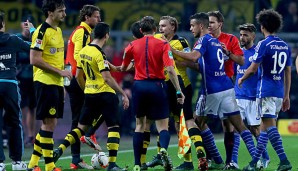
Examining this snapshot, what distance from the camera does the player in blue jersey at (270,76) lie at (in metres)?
13.0

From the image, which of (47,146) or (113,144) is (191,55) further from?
(47,146)

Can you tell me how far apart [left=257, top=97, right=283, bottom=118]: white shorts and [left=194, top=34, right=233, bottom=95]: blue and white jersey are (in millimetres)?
635

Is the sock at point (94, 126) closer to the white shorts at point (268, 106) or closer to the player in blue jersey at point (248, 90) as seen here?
the player in blue jersey at point (248, 90)

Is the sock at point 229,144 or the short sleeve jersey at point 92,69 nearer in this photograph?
the short sleeve jersey at point 92,69

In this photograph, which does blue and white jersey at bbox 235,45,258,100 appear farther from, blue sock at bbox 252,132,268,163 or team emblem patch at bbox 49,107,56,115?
team emblem patch at bbox 49,107,56,115

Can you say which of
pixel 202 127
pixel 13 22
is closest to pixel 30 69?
pixel 13 22

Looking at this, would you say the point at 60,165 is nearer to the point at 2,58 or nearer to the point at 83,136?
the point at 83,136

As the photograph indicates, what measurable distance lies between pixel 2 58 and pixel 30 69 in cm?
558

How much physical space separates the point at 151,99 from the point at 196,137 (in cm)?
101

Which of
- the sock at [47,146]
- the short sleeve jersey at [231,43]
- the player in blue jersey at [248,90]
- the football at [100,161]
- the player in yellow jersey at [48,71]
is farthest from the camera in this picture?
the player in blue jersey at [248,90]

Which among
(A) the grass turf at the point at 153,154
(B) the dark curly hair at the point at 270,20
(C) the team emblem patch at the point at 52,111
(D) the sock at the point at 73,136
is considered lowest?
(A) the grass turf at the point at 153,154

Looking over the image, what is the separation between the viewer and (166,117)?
13.0 metres

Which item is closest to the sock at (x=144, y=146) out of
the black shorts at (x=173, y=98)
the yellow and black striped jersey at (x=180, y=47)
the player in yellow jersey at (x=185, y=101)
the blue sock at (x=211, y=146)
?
the player in yellow jersey at (x=185, y=101)

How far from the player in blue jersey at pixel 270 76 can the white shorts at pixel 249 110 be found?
4.99ft
